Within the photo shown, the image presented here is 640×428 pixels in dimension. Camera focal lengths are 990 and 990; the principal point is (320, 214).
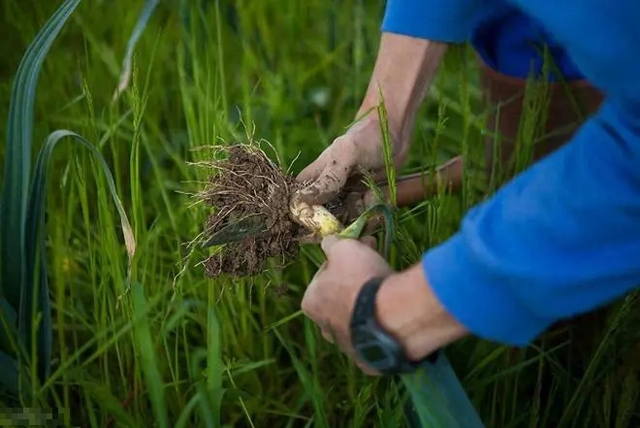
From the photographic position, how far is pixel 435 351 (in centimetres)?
94

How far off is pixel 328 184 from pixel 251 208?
11 cm

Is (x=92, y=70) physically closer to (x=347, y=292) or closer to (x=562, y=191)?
(x=347, y=292)

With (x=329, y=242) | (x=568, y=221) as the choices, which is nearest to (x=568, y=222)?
(x=568, y=221)

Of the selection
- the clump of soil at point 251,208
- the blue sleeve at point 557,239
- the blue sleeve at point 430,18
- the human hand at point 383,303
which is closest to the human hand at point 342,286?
the human hand at point 383,303

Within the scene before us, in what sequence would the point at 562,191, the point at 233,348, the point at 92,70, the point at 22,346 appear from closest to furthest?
1. the point at 562,191
2. the point at 22,346
3. the point at 233,348
4. the point at 92,70

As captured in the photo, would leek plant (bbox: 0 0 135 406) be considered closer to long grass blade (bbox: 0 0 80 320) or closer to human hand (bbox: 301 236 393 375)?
long grass blade (bbox: 0 0 80 320)

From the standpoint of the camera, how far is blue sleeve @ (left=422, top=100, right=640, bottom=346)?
80 cm

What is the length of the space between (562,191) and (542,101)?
0.49m

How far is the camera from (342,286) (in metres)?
0.96

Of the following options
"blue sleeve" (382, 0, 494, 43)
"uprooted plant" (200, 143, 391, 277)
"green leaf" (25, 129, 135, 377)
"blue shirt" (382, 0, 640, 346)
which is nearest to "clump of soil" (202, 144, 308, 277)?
"uprooted plant" (200, 143, 391, 277)

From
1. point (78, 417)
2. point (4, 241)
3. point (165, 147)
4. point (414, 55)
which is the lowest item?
point (78, 417)

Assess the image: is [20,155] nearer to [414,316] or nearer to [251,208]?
[251,208]

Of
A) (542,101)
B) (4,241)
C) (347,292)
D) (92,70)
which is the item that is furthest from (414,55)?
(92,70)

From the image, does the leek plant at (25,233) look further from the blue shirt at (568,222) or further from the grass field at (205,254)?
the blue shirt at (568,222)
